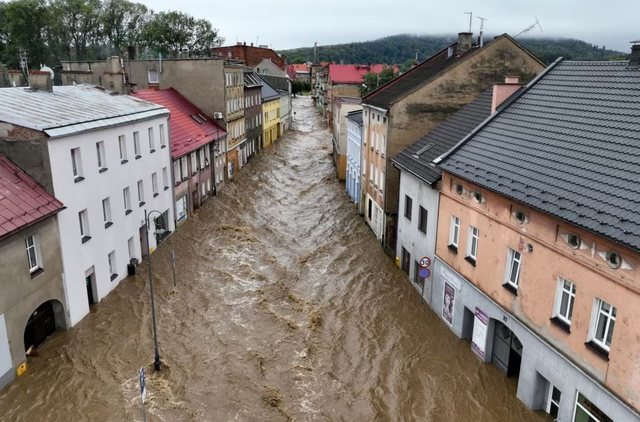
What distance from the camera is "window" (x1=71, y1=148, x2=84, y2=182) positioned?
19200 millimetres

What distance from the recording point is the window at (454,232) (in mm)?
18609

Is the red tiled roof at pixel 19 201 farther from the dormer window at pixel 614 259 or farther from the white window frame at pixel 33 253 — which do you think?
the dormer window at pixel 614 259

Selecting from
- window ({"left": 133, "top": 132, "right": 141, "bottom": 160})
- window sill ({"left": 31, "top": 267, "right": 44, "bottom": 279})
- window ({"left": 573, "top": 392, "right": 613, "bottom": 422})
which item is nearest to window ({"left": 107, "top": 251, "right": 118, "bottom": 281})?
window ({"left": 133, "top": 132, "right": 141, "bottom": 160})

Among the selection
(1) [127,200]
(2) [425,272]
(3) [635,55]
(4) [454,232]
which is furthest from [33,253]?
(3) [635,55]

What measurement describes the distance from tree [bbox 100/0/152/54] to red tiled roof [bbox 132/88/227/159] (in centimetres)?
6350

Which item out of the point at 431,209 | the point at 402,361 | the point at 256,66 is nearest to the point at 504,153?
the point at 431,209

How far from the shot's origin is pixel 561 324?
13250 mm

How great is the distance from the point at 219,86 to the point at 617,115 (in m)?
32.2

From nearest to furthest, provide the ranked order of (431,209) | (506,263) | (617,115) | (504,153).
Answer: (617,115), (506,263), (504,153), (431,209)

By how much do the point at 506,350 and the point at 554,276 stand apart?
3793mm

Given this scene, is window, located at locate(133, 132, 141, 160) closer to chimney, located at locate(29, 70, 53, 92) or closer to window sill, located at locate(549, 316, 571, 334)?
chimney, located at locate(29, 70, 53, 92)

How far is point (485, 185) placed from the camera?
15602mm

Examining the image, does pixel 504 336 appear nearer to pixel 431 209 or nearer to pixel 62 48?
pixel 431 209

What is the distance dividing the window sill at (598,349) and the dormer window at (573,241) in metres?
2.27
